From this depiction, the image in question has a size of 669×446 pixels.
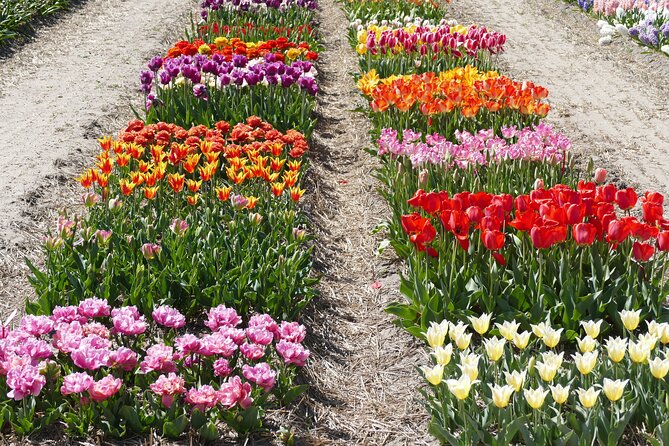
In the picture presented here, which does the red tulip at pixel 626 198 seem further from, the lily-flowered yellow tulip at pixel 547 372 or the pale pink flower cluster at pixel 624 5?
the pale pink flower cluster at pixel 624 5

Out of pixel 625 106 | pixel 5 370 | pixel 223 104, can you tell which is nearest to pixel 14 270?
pixel 5 370

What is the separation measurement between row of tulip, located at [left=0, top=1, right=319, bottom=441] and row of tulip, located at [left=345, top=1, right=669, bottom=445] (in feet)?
2.04

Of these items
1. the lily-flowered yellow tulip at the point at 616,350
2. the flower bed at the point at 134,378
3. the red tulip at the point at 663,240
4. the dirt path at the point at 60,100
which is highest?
the lily-flowered yellow tulip at the point at 616,350

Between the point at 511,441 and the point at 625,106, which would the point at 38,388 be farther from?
the point at 625,106

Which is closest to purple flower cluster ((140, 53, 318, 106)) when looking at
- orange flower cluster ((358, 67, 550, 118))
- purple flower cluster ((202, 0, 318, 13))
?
orange flower cluster ((358, 67, 550, 118))

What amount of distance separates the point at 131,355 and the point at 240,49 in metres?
4.57

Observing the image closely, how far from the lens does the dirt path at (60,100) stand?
4.97m

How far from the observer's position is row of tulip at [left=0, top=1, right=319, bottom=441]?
2887mm

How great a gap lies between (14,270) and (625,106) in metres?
6.27

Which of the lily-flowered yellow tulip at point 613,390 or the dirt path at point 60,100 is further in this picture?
the dirt path at point 60,100

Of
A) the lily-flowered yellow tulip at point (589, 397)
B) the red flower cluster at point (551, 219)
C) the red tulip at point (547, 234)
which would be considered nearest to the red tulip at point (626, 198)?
the red flower cluster at point (551, 219)

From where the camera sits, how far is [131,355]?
9.55 ft

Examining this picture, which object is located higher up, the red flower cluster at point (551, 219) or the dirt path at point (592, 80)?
the red flower cluster at point (551, 219)

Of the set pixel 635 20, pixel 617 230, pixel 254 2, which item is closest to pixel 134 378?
pixel 617 230
